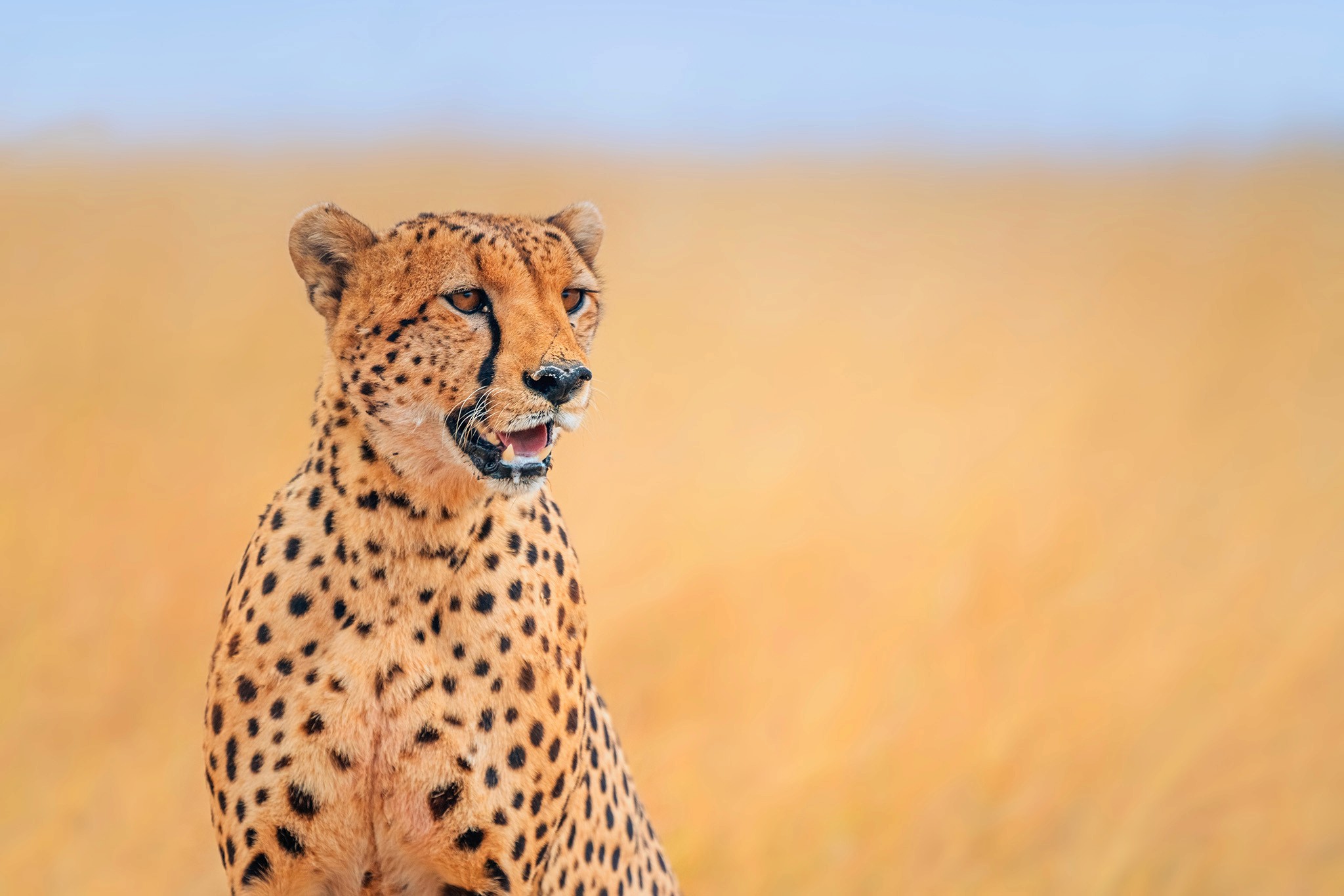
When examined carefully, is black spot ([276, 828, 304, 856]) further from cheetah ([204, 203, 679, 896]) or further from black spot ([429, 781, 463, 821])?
black spot ([429, 781, 463, 821])

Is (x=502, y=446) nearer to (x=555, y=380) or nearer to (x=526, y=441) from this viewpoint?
(x=526, y=441)

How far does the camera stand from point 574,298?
7.11ft

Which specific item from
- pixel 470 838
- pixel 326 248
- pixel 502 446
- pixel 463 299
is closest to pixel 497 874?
pixel 470 838

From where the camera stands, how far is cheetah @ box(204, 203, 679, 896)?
79.1 inches

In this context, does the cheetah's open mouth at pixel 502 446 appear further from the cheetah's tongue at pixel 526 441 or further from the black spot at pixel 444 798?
the black spot at pixel 444 798

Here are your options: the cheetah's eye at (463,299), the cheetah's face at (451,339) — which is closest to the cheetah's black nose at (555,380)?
the cheetah's face at (451,339)

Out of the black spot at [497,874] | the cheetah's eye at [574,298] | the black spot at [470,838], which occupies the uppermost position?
the cheetah's eye at [574,298]

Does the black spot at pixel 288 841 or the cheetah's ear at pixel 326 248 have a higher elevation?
the cheetah's ear at pixel 326 248

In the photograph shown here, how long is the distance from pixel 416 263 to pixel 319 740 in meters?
0.78

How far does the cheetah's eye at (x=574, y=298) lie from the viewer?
2152 mm

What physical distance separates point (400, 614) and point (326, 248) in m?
0.61

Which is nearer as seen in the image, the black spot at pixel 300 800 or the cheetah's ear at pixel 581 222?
the black spot at pixel 300 800

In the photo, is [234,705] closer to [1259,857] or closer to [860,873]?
[860,873]

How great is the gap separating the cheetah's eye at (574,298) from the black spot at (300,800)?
89 cm
